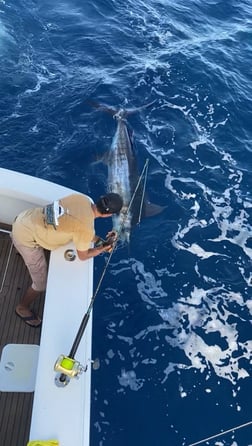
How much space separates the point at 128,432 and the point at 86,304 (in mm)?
2507

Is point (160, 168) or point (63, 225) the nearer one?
point (63, 225)

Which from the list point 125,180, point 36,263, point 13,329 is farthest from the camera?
point 125,180

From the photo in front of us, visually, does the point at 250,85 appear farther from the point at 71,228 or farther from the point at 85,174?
the point at 71,228

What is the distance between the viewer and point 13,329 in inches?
238

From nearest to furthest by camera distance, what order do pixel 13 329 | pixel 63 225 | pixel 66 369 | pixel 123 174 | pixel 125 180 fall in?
pixel 66 369 → pixel 63 225 → pixel 13 329 → pixel 125 180 → pixel 123 174

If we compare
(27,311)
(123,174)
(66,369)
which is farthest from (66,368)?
(123,174)

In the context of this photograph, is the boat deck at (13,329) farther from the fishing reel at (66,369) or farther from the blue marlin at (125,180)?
the blue marlin at (125,180)

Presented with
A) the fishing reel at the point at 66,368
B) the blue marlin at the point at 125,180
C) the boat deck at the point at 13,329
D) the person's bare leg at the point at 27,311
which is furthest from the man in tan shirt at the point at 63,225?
the blue marlin at the point at 125,180

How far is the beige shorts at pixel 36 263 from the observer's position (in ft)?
18.9

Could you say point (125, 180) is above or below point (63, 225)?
below

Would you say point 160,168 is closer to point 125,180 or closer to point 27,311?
point 125,180

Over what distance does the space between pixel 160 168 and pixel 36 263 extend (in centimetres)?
609

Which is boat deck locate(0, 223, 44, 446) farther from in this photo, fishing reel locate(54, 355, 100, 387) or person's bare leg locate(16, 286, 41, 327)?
fishing reel locate(54, 355, 100, 387)

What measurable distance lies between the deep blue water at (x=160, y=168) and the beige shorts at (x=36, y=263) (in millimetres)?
2143
